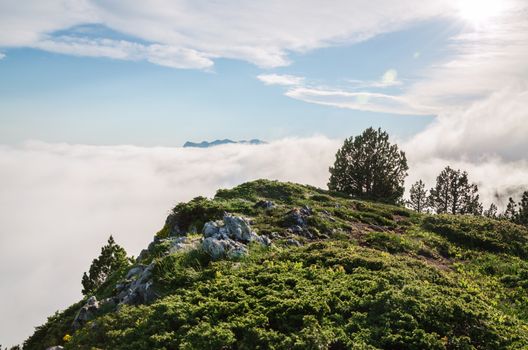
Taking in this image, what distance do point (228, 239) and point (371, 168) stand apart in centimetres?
3891

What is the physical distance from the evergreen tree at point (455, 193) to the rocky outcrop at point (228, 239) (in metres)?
60.1

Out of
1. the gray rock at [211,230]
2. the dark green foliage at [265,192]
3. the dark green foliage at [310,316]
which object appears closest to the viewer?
the dark green foliage at [310,316]

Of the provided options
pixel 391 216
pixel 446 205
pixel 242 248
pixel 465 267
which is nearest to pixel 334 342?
pixel 242 248

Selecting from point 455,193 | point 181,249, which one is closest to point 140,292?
point 181,249

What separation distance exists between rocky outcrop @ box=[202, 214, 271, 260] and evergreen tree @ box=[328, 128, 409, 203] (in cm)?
3566

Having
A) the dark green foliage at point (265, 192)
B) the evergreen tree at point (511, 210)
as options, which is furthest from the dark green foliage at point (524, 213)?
the dark green foliage at point (265, 192)

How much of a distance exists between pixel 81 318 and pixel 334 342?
39.2 ft

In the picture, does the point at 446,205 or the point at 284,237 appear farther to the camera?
the point at 446,205

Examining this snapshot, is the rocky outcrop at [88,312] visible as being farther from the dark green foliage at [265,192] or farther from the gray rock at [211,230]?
the dark green foliage at [265,192]

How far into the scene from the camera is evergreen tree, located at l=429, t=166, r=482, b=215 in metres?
70.1

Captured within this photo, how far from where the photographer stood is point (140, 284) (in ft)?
55.4

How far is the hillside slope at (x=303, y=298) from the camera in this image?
1143cm

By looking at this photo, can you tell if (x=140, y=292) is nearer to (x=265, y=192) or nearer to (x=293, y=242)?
(x=293, y=242)

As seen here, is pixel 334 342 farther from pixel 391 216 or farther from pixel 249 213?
pixel 391 216
